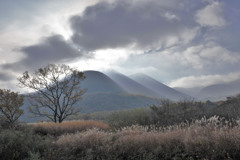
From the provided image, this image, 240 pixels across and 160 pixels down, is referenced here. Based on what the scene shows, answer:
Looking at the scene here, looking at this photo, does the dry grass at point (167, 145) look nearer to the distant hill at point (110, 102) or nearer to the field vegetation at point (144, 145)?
the field vegetation at point (144, 145)

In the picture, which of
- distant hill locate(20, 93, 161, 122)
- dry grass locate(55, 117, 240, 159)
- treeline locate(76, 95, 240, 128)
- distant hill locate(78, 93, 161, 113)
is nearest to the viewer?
dry grass locate(55, 117, 240, 159)

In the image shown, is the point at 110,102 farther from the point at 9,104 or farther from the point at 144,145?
the point at 144,145

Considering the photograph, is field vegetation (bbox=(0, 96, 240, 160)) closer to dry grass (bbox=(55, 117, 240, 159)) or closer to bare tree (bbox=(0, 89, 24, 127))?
dry grass (bbox=(55, 117, 240, 159))

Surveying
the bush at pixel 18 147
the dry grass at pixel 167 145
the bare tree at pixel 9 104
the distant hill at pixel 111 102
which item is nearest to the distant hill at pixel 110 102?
the distant hill at pixel 111 102

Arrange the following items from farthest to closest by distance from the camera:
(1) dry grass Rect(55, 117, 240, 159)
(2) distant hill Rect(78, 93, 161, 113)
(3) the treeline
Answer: (2) distant hill Rect(78, 93, 161, 113), (3) the treeline, (1) dry grass Rect(55, 117, 240, 159)

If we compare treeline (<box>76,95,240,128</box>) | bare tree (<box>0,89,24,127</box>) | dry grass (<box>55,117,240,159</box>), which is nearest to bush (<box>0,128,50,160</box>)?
dry grass (<box>55,117,240,159</box>)

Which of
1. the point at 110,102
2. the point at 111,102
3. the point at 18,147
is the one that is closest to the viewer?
the point at 18,147

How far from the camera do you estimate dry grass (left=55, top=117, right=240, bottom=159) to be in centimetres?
634

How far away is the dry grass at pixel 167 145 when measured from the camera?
634 centimetres

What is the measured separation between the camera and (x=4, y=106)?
2144 cm

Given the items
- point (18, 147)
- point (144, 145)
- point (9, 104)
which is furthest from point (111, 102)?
point (144, 145)

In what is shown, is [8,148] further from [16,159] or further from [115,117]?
[115,117]

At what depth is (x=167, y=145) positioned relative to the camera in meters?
7.37

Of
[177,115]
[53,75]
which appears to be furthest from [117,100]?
[177,115]
